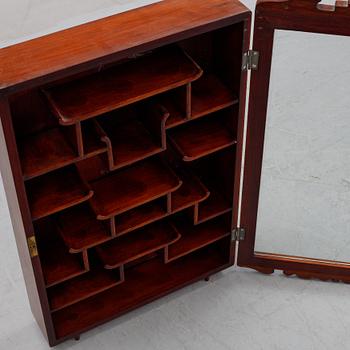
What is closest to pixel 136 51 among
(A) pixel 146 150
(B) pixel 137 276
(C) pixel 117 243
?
(A) pixel 146 150

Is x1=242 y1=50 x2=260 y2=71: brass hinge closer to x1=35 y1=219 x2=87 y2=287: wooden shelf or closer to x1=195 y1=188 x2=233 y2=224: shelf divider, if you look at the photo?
x1=195 y1=188 x2=233 y2=224: shelf divider

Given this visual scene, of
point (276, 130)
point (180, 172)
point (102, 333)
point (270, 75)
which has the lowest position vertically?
point (102, 333)

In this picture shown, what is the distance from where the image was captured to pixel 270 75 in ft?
7.32

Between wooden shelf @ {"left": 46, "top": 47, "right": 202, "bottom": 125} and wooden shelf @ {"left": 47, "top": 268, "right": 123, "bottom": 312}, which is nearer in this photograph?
wooden shelf @ {"left": 46, "top": 47, "right": 202, "bottom": 125}

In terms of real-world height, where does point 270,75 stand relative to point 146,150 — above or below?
above

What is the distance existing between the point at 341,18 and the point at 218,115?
0.50 meters

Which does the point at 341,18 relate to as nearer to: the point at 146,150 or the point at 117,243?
the point at 146,150

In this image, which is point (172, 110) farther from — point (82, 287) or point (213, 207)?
point (82, 287)

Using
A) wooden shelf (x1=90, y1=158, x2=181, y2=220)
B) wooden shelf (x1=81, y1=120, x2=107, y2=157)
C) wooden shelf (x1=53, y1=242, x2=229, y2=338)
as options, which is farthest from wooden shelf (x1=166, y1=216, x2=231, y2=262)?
wooden shelf (x1=81, y1=120, x2=107, y2=157)

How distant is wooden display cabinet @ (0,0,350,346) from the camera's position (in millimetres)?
2039

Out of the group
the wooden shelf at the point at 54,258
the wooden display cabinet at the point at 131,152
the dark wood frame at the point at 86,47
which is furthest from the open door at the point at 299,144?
the wooden shelf at the point at 54,258

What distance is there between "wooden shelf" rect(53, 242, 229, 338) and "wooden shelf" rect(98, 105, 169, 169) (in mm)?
595

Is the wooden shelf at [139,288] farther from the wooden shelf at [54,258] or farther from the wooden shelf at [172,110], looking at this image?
the wooden shelf at [172,110]

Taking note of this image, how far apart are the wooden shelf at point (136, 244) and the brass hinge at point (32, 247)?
27 centimetres
